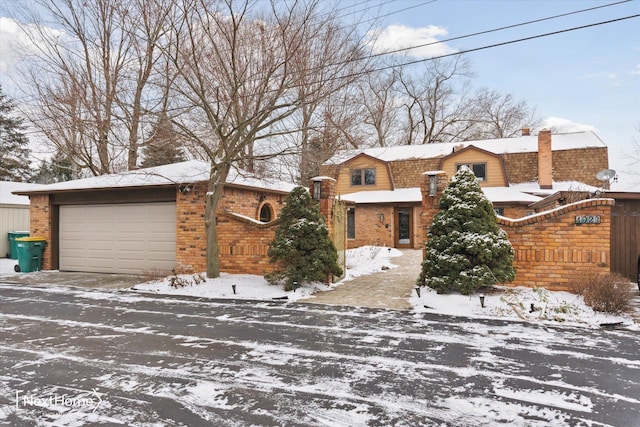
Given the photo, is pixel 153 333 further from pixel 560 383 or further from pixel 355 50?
pixel 355 50

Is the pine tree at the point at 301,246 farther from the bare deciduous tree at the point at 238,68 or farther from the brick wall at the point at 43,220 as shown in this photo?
the brick wall at the point at 43,220

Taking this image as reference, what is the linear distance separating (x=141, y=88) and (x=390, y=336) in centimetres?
954

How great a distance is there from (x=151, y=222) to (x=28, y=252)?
4.55m

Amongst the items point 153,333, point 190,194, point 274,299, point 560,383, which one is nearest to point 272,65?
point 190,194

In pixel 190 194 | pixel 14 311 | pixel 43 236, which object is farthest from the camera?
pixel 43 236

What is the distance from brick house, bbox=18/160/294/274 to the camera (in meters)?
10.6

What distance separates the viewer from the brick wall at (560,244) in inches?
305

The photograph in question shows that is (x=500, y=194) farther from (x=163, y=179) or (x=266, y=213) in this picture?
(x=163, y=179)

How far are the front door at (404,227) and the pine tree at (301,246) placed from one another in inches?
477

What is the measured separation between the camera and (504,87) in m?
32.0

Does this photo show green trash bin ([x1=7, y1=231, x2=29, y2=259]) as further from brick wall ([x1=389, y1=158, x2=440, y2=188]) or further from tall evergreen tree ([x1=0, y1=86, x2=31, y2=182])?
tall evergreen tree ([x1=0, y1=86, x2=31, y2=182])

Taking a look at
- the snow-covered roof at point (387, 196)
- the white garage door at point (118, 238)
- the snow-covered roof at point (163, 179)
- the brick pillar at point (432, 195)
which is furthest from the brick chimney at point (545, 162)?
the white garage door at point (118, 238)

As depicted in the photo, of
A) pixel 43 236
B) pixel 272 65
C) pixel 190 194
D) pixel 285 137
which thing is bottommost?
pixel 43 236

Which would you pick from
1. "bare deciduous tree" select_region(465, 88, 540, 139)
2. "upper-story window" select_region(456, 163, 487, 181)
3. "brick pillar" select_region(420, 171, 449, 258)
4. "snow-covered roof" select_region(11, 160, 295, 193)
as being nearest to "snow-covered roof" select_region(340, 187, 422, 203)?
"upper-story window" select_region(456, 163, 487, 181)
